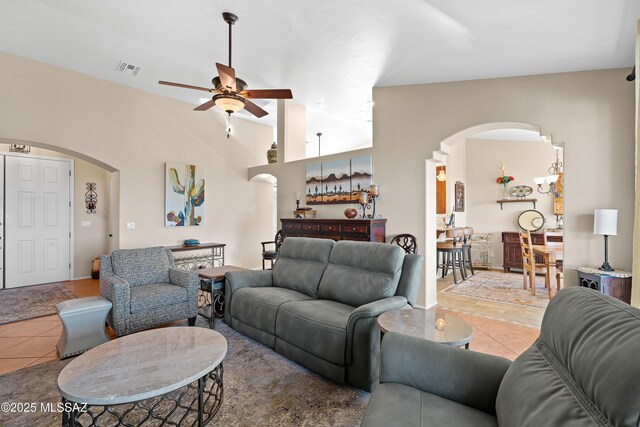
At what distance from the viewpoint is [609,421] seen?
2.40 feet

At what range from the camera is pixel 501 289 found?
5180 mm

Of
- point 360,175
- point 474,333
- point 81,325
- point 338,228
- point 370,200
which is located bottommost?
point 474,333

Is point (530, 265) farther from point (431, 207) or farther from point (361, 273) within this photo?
point (361, 273)

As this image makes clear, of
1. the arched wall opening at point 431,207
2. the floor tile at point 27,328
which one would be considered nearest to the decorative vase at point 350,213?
the arched wall opening at point 431,207

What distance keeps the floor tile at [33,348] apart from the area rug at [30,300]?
1.01m

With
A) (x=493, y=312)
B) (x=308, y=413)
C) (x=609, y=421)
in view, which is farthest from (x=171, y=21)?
(x=493, y=312)

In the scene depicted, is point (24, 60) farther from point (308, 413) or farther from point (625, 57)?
point (625, 57)

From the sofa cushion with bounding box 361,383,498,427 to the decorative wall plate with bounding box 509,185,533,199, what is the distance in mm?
6940

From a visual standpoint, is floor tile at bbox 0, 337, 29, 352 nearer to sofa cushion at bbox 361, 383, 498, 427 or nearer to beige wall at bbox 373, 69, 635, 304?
sofa cushion at bbox 361, 383, 498, 427

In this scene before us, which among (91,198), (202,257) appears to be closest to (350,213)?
(202,257)

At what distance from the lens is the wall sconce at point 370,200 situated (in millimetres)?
4539

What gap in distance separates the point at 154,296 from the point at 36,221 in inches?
168

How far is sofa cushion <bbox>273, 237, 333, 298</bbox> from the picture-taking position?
3.13 meters

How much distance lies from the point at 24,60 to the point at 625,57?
7.34 meters
